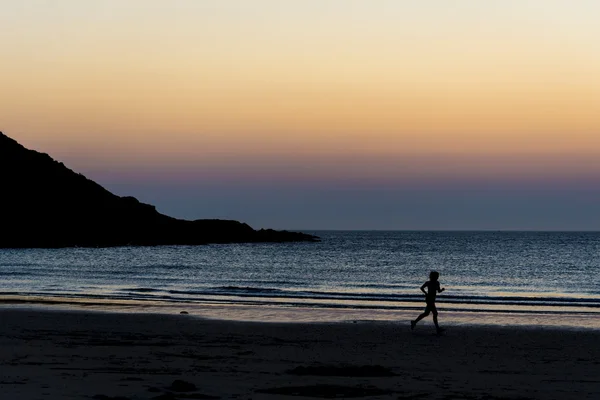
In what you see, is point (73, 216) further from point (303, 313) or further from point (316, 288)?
point (303, 313)

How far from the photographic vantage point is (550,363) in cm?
1694

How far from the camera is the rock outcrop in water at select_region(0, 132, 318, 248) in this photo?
146 meters

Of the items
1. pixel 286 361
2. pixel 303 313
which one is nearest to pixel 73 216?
pixel 303 313

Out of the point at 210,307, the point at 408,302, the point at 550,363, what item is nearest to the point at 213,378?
the point at 550,363

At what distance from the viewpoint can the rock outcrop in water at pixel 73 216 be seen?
14612cm

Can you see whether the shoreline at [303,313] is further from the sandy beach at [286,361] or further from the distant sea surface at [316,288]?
the sandy beach at [286,361]

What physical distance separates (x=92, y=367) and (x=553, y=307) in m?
25.2

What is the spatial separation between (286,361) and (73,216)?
14634 centimetres

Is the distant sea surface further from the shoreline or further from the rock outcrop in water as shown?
the rock outcrop in water

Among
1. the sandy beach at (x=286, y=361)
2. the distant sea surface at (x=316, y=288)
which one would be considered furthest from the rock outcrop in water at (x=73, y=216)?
the sandy beach at (x=286, y=361)

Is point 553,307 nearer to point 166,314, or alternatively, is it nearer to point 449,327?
point 449,327

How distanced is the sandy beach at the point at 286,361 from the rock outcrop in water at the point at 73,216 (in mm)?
119811

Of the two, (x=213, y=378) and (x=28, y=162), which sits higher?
Result: (x=28, y=162)

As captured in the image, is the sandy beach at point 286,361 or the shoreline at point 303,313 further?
the shoreline at point 303,313
